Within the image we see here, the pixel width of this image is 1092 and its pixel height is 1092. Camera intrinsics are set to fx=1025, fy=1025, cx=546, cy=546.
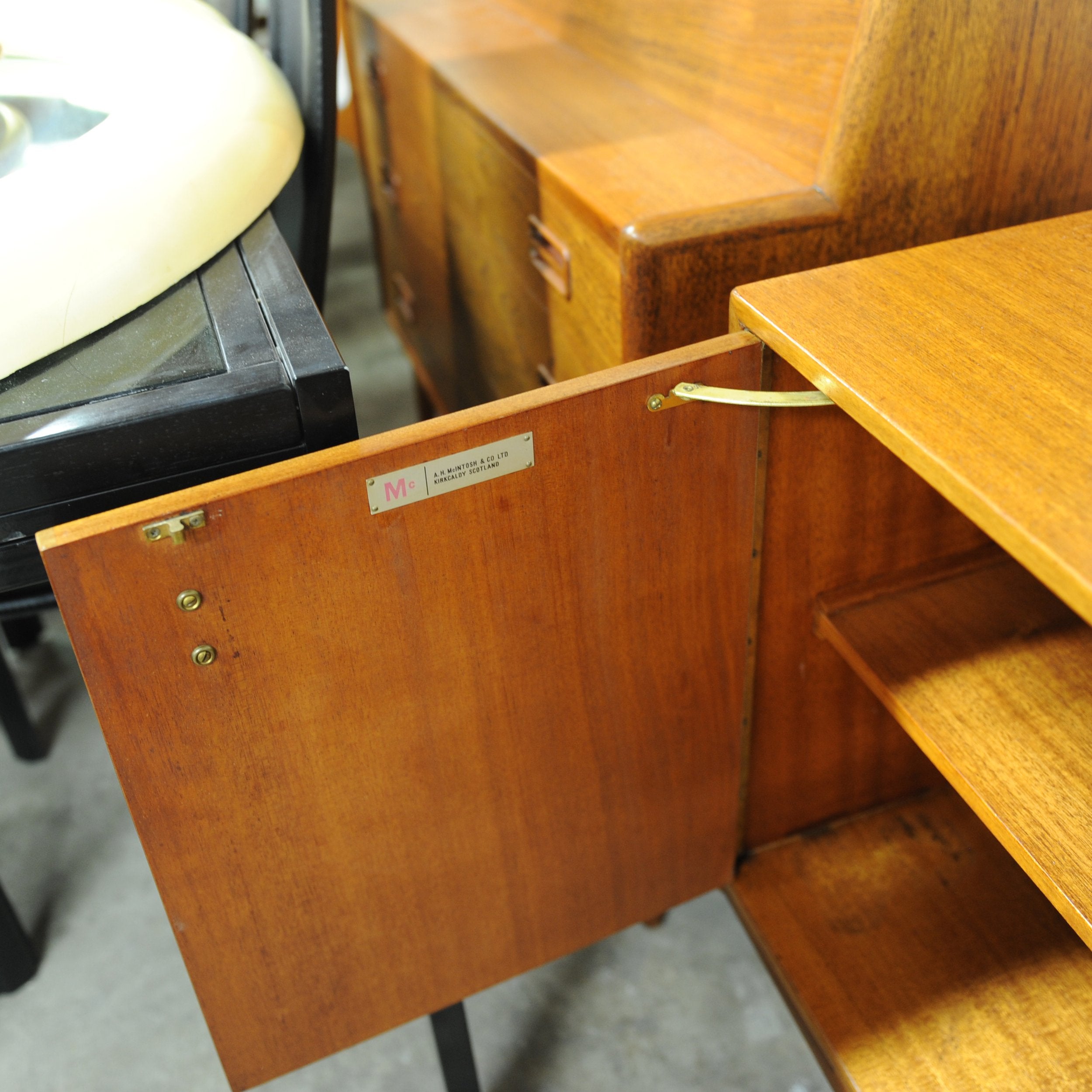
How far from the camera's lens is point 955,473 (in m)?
0.51

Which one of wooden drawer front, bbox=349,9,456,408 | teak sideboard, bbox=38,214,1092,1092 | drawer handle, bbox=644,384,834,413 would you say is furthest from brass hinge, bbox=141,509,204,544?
wooden drawer front, bbox=349,9,456,408

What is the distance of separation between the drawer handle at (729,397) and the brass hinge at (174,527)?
0.92ft

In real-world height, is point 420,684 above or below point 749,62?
below

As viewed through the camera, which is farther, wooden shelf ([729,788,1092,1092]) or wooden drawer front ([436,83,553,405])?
wooden drawer front ([436,83,553,405])

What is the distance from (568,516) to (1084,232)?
0.43m

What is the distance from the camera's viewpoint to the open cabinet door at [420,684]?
23.1 inches

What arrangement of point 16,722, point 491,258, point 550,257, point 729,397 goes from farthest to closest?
point 16,722 < point 491,258 < point 550,257 < point 729,397

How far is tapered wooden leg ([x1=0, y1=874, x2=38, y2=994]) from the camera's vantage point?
1.12 metres

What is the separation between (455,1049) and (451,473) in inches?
23.4

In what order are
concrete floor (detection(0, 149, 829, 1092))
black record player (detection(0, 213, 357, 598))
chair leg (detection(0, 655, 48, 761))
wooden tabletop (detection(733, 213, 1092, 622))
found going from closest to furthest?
wooden tabletop (detection(733, 213, 1092, 622)) < black record player (detection(0, 213, 357, 598)) < concrete floor (detection(0, 149, 829, 1092)) < chair leg (detection(0, 655, 48, 761))

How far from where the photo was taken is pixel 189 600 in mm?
577

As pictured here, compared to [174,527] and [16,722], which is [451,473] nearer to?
[174,527]

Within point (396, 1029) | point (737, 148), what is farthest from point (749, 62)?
point (396, 1029)

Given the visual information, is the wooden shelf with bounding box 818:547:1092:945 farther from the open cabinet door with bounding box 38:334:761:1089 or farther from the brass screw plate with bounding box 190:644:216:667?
the brass screw plate with bounding box 190:644:216:667
